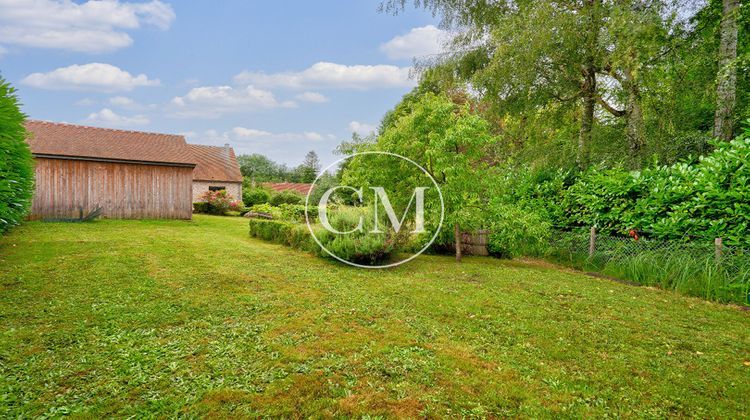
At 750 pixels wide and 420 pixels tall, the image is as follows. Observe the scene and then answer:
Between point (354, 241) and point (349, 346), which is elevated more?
point (354, 241)

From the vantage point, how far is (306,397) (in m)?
2.51

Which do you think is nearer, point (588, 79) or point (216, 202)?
point (588, 79)

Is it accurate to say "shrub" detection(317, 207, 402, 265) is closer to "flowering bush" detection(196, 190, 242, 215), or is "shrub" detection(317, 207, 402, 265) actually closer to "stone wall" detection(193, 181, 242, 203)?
"flowering bush" detection(196, 190, 242, 215)

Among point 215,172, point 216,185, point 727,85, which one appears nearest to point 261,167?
point 215,172

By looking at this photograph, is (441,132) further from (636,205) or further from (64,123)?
(64,123)

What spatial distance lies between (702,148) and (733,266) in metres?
4.18

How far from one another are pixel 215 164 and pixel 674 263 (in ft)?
87.7

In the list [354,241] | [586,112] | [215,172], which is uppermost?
[586,112]

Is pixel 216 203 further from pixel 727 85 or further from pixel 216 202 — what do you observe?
pixel 727 85

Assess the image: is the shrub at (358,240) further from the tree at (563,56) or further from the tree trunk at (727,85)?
the tree trunk at (727,85)

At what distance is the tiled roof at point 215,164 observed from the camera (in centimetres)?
2492

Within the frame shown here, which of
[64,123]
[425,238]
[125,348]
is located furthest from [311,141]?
[125,348]

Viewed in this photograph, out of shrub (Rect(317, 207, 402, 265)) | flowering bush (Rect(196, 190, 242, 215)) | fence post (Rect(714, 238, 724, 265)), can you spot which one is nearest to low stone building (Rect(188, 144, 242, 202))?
flowering bush (Rect(196, 190, 242, 215))

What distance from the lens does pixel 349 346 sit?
3365 millimetres
